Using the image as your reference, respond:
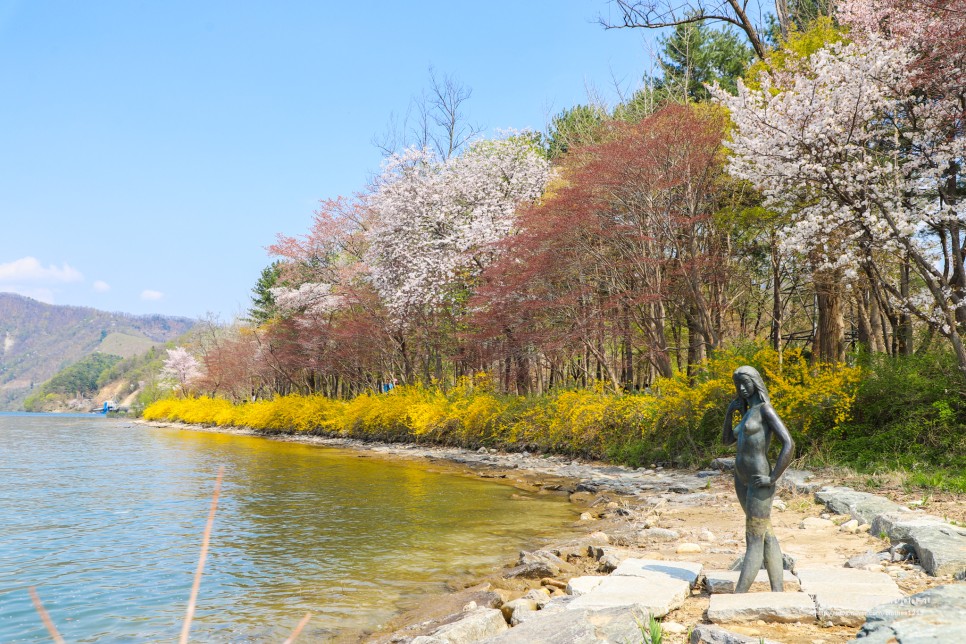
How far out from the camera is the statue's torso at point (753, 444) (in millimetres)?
5145

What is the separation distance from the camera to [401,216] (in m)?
25.8

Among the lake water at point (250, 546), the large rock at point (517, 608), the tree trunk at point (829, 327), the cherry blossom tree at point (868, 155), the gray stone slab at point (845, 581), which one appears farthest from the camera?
the tree trunk at point (829, 327)

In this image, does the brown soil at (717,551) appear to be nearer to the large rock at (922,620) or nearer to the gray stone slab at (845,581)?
the gray stone slab at (845,581)

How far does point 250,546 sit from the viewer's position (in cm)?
953

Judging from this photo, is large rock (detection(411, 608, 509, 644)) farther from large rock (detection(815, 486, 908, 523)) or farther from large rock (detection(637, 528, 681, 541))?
large rock (detection(815, 486, 908, 523))

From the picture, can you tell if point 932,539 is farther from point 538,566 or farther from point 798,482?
point 798,482

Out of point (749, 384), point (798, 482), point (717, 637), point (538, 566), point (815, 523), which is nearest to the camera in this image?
point (717, 637)

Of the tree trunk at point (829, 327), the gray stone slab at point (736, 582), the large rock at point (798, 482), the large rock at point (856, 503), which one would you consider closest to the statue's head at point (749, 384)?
the gray stone slab at point (736, 582)

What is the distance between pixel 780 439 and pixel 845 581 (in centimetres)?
115

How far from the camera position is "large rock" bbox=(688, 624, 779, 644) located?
3751 millimetres

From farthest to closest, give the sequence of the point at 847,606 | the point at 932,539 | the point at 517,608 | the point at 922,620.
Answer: the point at 517,608
the point at 932,539
the point at 847,606
the point at 922,620

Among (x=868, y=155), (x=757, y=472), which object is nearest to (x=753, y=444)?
(x=757, y=472)

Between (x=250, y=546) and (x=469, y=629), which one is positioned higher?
(x=469, y=629)

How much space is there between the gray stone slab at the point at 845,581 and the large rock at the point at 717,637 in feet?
3.93
